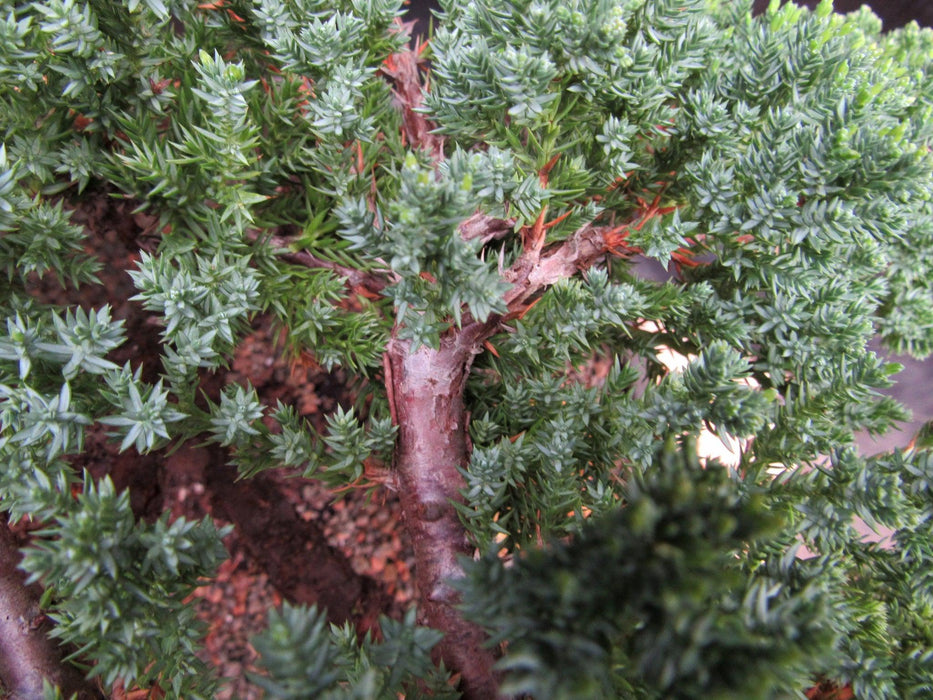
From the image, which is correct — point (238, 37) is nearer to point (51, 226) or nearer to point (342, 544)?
point (51, 226)

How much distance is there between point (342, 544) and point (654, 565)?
0.94 m

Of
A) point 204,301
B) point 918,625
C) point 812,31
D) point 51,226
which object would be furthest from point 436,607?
point 812,31

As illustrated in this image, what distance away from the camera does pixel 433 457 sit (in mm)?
1012

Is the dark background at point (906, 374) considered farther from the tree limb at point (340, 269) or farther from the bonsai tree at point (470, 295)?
the tree limb at point (340, 269)

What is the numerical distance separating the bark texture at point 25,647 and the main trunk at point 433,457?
56 cm

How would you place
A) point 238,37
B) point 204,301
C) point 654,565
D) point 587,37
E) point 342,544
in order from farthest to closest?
point 342,544, point 238,37, point 204,301, point 587,37, point 654,565

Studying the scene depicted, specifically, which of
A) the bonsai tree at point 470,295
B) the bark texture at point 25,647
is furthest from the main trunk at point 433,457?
the bark texture at point 25,647

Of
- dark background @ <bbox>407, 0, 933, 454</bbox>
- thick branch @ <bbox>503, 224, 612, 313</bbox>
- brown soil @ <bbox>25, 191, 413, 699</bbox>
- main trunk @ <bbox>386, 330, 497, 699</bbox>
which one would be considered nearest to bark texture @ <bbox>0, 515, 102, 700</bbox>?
brown soil @ <bbox>25, 191, 413, 699</bbox>

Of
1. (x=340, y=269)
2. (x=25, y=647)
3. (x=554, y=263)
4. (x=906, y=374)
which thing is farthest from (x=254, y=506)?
(x=906, y=374)

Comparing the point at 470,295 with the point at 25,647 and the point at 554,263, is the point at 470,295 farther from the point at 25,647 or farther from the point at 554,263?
the point at 25,647

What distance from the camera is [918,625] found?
910mm

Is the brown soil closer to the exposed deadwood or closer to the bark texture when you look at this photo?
the bark texture

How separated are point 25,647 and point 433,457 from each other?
2.23 feet

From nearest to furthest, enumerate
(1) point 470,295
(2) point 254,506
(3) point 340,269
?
(1) point 470,295, (3) point 340,269, (2) point 254,506
